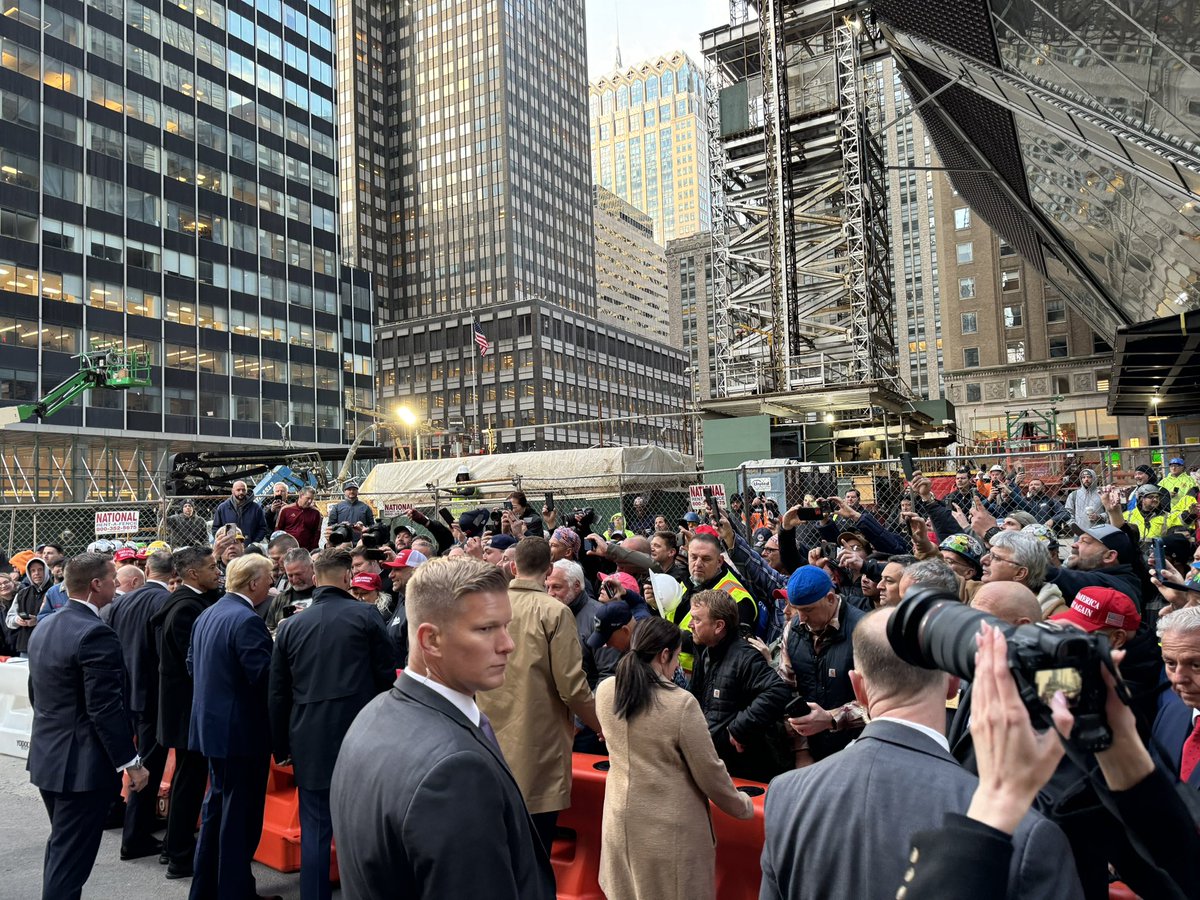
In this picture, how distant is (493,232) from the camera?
123625mm

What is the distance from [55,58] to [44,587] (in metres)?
56.0

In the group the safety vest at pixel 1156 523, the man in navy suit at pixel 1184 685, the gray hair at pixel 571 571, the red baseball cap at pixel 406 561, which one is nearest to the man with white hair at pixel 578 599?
the gray hair at pixel 571 571

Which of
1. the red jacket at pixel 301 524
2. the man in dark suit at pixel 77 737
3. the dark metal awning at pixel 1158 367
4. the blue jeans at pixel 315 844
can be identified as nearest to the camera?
the blue jeans at pixel 315 844

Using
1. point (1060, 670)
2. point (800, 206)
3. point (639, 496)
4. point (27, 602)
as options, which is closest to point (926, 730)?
point (1060, 670)

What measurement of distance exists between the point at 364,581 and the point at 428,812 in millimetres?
4951

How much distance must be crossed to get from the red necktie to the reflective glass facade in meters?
12.6

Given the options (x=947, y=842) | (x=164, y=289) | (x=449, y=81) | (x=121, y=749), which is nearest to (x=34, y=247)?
(x=164, y=289)

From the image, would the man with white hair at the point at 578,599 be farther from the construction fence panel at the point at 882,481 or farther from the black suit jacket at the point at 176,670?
the construction fence panel at the point at 882,481

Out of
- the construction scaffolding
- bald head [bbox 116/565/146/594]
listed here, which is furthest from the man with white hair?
the construction scaffolding

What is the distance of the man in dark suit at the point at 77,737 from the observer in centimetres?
468

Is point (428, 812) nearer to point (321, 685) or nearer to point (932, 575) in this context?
point (932, 575)

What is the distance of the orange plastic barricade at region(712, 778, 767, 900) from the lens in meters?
3.98

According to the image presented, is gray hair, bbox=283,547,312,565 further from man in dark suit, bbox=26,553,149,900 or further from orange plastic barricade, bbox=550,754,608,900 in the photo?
orange plastic barricade, bbox=550,754,608,900

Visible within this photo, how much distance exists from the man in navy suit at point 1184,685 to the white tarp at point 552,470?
16483 millimetres
